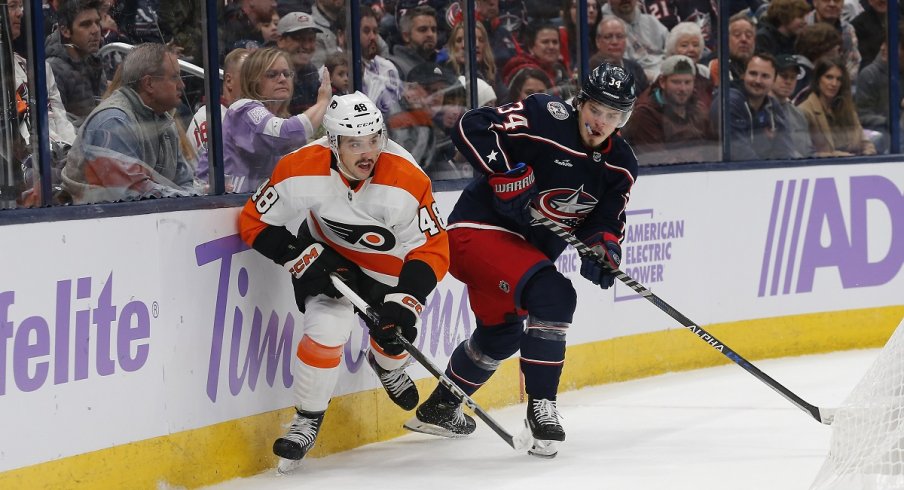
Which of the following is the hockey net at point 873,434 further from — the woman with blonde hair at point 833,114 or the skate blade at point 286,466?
the woman with blonde hair at point 833,114

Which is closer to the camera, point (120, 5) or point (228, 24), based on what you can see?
point (120, 5)

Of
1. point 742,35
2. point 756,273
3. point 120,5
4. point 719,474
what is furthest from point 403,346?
point 742,35

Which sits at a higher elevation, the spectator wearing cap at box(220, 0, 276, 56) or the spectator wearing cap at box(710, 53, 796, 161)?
the spectator wearing cap at box(220, 0, 276, 56)

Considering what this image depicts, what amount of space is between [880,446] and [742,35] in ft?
11.1

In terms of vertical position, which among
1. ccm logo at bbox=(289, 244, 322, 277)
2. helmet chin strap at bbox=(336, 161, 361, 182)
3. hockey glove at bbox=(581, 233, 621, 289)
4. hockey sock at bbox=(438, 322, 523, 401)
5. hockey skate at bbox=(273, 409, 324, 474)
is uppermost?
helmet chin strap at bbox=(336, 161, 361, 182)

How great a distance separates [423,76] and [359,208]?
50.1 inches

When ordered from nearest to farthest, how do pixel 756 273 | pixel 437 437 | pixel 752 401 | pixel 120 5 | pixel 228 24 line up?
pixel 120 5 < pixel 228 24 < pixel 437 437 < pixel 752 401 < pixel 756 273

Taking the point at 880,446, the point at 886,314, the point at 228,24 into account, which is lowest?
the point at 886,314

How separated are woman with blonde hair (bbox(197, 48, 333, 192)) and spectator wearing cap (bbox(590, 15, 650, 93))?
5.51 ft

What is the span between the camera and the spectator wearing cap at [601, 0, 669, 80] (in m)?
6.09

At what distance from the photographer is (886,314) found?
6664mm

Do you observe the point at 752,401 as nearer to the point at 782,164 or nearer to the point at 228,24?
the point at 782,164

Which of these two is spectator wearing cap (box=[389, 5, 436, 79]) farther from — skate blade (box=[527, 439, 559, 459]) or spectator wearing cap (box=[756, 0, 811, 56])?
spectator wearing cap (box=[756, 0, 811, 56])

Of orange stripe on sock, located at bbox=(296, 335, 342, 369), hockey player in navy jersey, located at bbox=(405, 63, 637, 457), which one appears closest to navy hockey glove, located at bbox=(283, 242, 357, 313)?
orange stripe on sock, located at bbox=(296, 335, 342, 369)
